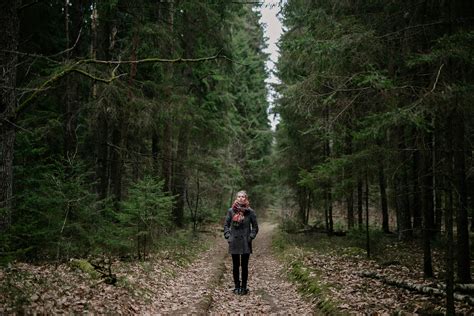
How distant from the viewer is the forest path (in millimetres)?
7126

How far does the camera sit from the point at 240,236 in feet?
28.8

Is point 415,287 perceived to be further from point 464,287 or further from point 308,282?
point 308,282

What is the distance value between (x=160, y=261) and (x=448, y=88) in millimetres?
8795

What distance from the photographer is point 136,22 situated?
11.5 meters

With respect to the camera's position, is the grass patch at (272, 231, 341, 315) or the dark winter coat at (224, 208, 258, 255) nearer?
the grass patch at (272, 231, 341, 315)

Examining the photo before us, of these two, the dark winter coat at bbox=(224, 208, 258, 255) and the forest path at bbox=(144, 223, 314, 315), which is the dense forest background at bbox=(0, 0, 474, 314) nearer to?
the forest path at bbox=(144, 223, 314, 315)

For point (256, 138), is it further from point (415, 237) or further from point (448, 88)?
point (448, 88)

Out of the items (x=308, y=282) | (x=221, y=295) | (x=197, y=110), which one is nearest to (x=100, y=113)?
(x=197, y=110)

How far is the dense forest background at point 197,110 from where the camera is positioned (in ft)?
20.4

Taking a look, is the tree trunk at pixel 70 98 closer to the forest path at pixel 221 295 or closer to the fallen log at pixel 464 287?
the forest path at pixel 221 295

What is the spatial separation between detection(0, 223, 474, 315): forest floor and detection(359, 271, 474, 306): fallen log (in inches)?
4.8

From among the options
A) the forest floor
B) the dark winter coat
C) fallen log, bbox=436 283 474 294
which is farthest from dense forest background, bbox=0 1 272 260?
fallen log, bbox=436 283 474 294

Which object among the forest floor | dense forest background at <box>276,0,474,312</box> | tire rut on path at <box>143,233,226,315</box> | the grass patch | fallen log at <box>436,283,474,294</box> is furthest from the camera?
the grass patch

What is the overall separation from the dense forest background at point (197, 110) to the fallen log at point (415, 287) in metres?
0.79
